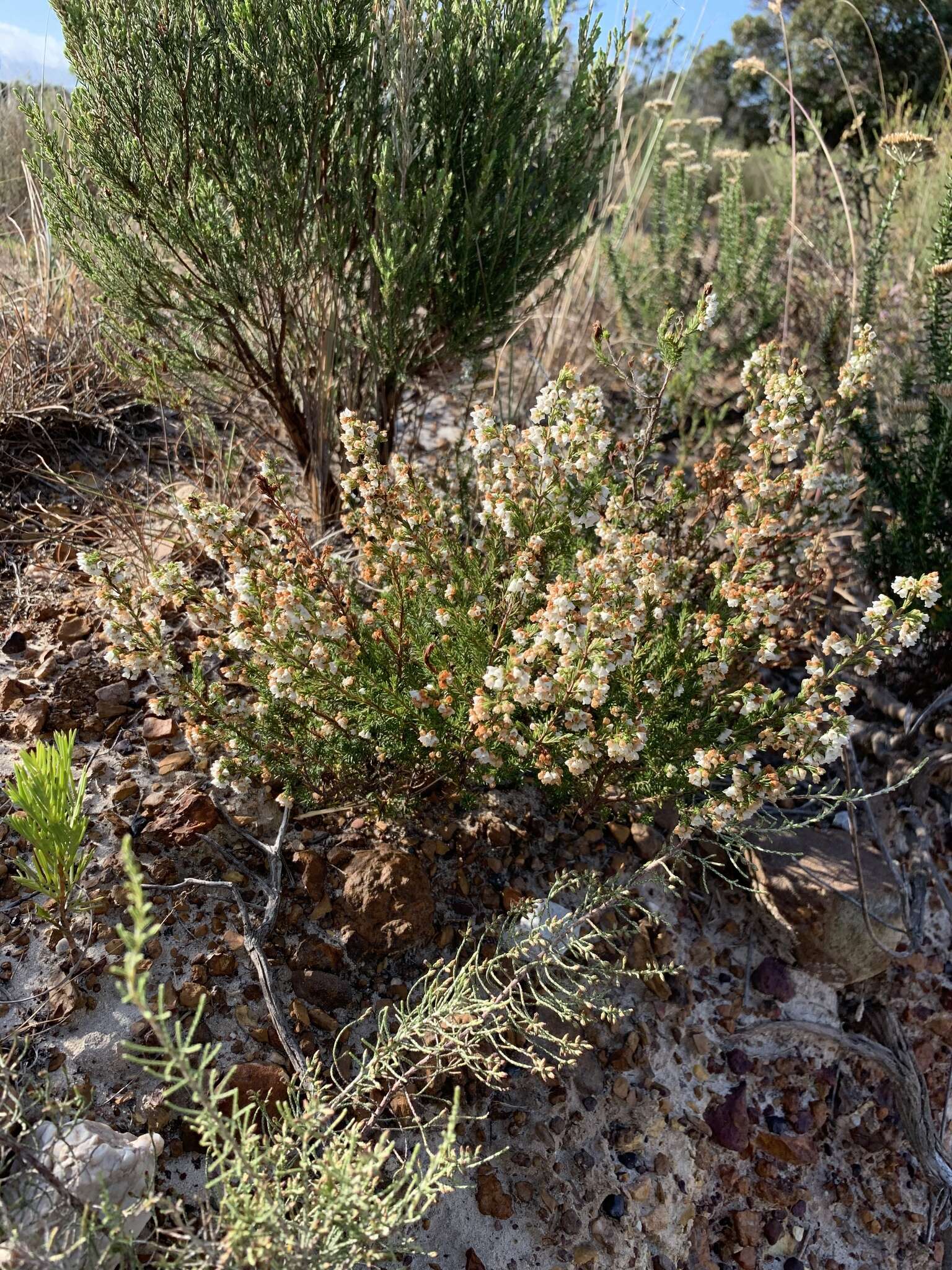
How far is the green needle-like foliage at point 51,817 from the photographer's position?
182cm

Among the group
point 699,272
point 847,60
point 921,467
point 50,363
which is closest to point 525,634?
point 921,467

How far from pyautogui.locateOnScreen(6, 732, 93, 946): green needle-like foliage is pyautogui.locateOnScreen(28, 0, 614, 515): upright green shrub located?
1.69 meters

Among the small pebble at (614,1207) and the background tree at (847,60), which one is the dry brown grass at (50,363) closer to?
the small pebble at (614,1207)

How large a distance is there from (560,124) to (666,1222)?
339 centimetres

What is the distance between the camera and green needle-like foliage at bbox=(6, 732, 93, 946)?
182cm

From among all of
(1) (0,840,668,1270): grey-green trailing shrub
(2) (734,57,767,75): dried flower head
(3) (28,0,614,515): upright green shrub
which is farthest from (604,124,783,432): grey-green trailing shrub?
(1) (0,840,668,1270): grey-green trailing shrub

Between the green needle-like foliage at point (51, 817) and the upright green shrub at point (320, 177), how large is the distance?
1692mm

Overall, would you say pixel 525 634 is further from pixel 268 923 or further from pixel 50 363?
pixel 50 363

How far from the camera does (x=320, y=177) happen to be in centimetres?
296

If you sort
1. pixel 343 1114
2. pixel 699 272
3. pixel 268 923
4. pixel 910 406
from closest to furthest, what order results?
pixel 343 1114 → pixel 268 923 → pixel 910 406 → pixel 699 272

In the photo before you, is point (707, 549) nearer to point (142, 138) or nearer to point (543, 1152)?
point (543, 1152)

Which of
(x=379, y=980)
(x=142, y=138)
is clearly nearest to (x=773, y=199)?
(x=142, y=138)

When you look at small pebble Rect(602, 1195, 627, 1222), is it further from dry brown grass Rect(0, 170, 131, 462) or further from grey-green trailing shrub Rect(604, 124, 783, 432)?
dry brown grass Rect(0, 170, 131, 462)

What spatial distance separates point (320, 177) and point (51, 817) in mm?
2178
